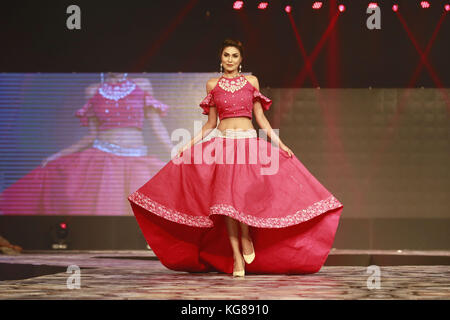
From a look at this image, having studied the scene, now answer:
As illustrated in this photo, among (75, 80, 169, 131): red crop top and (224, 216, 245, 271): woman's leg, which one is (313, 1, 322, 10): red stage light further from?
(224, 216, 245, 271): woman's leg

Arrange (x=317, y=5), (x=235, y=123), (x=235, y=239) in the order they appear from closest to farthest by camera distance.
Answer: (x=235, y=239) → (x=235, y=123) → (x=317, y=5)

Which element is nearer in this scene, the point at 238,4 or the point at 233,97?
the point at 233,97

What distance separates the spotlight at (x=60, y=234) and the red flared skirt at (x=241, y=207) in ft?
13.0

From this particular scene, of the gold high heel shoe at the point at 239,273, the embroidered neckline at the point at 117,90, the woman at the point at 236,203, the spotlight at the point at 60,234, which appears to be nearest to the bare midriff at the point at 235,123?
the woman at the point at 236,203

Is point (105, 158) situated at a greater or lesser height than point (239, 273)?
greater

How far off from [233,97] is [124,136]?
3.93 m

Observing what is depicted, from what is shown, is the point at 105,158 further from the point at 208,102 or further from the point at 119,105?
the point at 208,102

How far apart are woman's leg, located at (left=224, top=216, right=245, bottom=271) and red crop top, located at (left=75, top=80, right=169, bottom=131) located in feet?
13.7

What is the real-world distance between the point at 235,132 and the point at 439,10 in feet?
Result: 15.0

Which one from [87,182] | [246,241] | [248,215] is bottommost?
[246,241]

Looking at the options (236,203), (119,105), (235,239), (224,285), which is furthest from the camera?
(119,105)

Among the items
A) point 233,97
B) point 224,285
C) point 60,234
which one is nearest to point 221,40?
point 60,234

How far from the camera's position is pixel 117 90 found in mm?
7898
